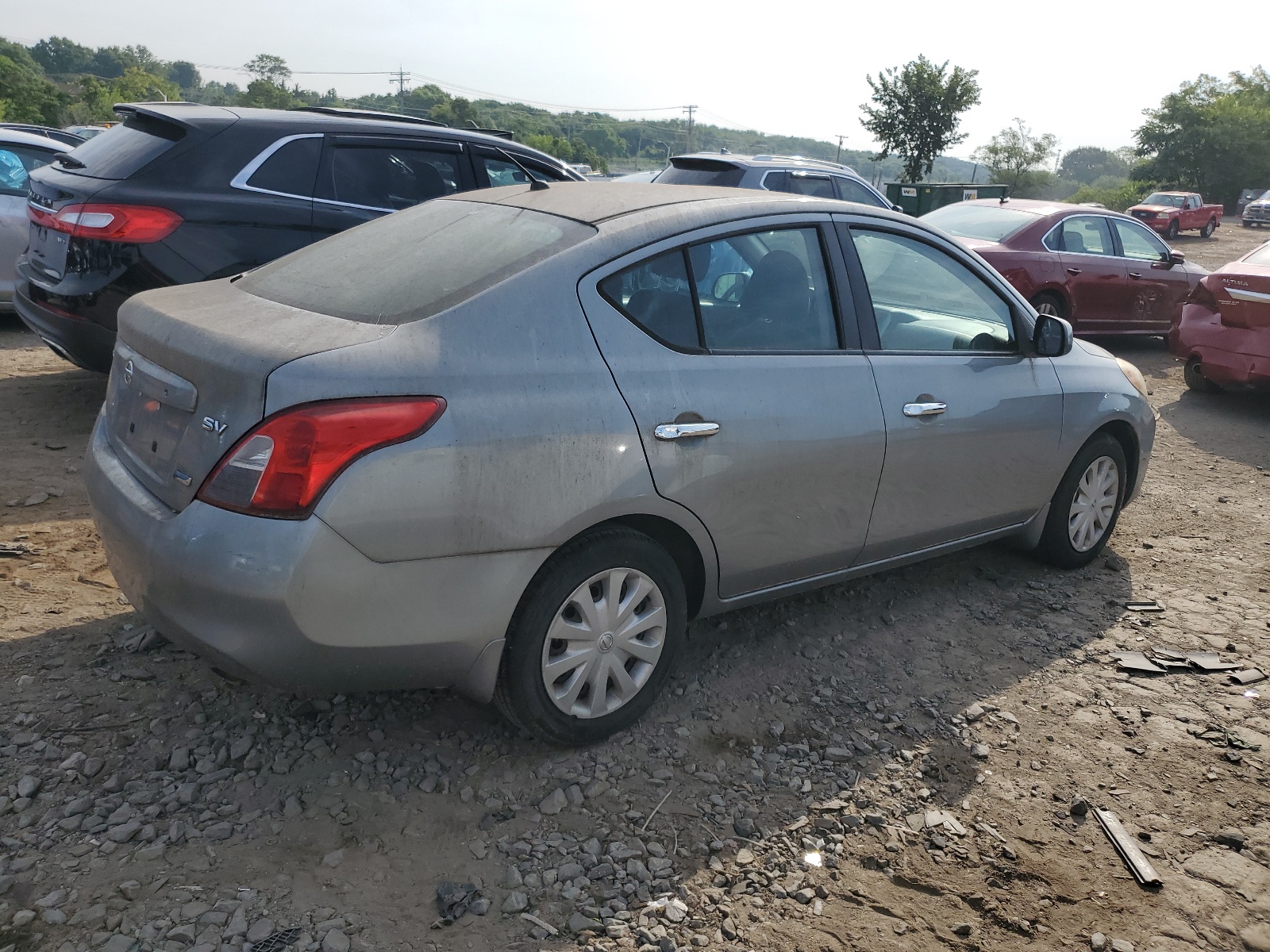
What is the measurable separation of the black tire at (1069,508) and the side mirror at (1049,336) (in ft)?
1.98

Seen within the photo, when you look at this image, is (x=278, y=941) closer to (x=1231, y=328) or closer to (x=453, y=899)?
(x=453, y=899)

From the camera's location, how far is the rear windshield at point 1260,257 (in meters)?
8.91

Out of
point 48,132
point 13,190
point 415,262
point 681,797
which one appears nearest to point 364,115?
point 13,190

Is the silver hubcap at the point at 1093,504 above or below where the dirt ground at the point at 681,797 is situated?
above

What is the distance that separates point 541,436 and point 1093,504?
129 inches

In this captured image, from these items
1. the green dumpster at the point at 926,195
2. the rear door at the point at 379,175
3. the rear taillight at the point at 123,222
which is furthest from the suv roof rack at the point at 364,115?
the green dumpster at the point at 926,195

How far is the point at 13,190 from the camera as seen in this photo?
820 centimetres

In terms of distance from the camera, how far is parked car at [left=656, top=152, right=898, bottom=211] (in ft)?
31.8

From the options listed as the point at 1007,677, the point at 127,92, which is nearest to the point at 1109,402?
the point at 1007,677

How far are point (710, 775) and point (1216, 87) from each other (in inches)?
2940

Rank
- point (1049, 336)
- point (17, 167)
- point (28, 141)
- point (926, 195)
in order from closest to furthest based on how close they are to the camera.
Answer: point (1049, 336) → point (17, 167) → point (28, 141) → point (926, 195)

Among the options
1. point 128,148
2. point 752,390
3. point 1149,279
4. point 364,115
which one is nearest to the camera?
point 752,390

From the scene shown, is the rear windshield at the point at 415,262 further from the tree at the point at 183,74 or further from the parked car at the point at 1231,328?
the tree at the point at 183,74

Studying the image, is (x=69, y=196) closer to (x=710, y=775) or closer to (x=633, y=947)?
(x=710, y=775)
